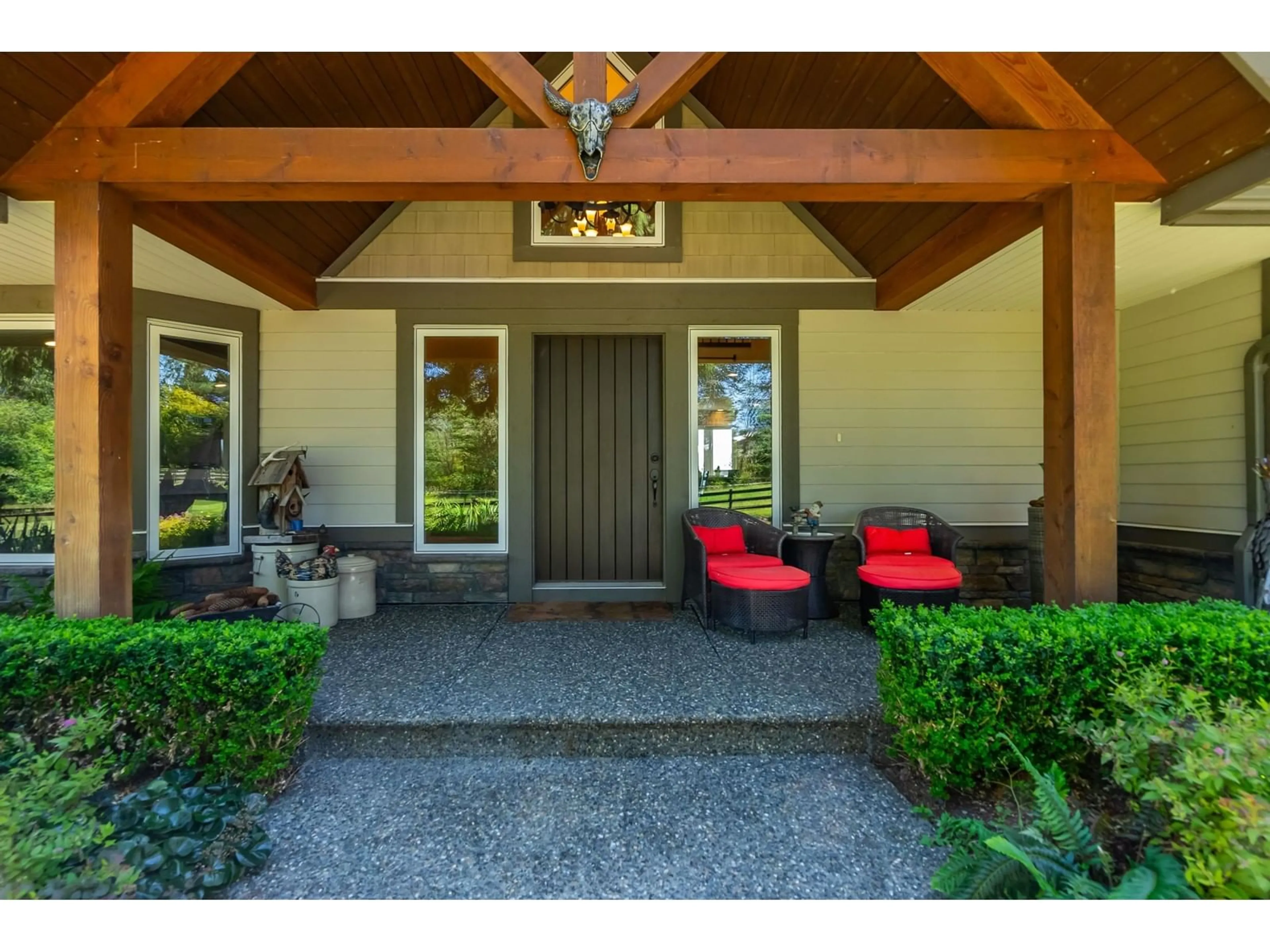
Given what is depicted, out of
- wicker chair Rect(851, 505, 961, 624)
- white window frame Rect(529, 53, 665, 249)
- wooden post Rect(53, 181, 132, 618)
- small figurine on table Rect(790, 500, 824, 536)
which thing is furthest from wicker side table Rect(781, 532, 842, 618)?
wooden post Rect(53, 181, 132, 618)

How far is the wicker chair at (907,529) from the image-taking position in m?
3.56

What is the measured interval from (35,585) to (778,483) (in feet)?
18.3

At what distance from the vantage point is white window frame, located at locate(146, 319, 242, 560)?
411 centimetres

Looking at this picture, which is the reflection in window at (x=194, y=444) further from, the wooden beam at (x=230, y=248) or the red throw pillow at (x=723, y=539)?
the red throw pillow at (x=723, y=539)

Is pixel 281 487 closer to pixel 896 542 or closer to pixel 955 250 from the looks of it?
pixel 896 542

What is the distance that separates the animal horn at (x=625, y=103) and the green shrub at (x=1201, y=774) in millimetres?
2938

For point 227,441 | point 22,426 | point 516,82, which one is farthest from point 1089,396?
point 22,426

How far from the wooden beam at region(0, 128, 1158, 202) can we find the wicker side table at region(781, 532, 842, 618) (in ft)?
7.81

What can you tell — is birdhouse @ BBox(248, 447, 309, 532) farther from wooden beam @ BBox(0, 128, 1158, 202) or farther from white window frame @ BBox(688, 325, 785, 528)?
white window frame @ BBox(688, 325, 785, 528)

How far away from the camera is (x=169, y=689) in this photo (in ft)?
6.84

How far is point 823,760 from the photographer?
2.44 m

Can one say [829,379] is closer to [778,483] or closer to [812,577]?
[778,483]

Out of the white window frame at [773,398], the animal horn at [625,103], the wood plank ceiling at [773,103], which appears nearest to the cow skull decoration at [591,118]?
the animal horn at [625,103]
